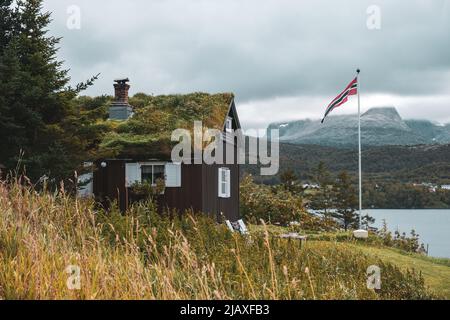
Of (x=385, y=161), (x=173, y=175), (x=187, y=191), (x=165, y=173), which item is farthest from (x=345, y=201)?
(x=165, y=173)

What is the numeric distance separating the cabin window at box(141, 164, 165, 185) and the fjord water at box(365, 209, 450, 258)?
494 inches

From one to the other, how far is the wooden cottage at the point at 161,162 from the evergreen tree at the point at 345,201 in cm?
2074

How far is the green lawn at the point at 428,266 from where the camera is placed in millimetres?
14461

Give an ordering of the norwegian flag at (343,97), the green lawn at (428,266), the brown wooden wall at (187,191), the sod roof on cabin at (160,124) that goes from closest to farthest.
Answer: the green lawn at (428,266), the sod roof on cabin at (160,124), the brown wooden wall at (187,191), the norwegian flag at (343,97)

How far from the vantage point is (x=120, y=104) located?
24.0 m

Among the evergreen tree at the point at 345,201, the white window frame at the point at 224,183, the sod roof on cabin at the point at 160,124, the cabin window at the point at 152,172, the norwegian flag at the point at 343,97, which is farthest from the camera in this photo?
the evergreen tree at the point at 345,201

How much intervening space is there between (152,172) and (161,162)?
0.54 meters

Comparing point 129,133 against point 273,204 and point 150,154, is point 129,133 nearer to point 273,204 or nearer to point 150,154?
point 150,154

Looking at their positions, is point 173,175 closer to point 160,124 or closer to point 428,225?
point 160,124

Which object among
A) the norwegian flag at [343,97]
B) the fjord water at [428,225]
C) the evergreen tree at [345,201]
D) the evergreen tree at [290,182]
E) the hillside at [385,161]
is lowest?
the fjord water at [428,225]

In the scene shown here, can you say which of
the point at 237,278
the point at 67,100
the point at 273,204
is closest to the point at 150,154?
the point at 67,100

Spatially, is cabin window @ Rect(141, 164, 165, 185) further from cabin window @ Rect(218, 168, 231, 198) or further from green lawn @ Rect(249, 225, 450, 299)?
green lawn @ Rect(249, 225, 450, 299)

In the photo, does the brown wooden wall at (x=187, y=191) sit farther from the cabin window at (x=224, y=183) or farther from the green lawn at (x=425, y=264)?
the green lawn at (x=425, y=264)

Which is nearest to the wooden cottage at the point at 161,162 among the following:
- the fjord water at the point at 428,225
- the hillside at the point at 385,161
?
the fjord water at the point at 428,225
